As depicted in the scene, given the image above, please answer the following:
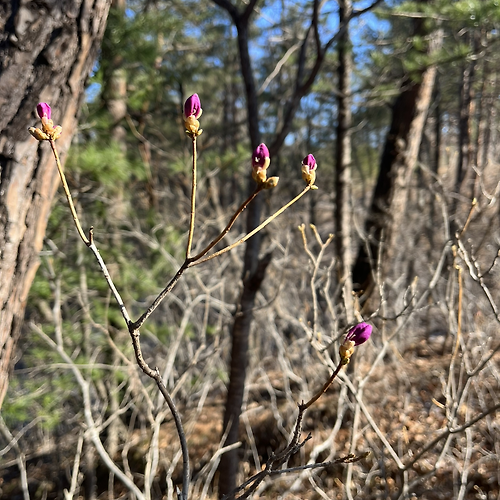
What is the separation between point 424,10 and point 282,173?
5.71 metres

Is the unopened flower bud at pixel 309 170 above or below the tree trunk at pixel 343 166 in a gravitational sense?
below

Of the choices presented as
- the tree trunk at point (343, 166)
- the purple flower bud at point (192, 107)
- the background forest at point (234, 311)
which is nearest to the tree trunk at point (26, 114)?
the purple flower bud at point (192, 107)

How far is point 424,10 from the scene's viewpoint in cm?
335

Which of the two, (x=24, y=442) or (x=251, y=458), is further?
(x=24, y=442)

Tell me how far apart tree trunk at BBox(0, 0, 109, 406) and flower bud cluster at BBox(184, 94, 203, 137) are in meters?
0.76

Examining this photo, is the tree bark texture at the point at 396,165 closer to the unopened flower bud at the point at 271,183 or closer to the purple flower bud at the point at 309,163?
the purple flower bud at the point at 309,163

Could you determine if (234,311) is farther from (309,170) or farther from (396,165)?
(396,165)

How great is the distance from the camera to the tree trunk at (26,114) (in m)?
1.14

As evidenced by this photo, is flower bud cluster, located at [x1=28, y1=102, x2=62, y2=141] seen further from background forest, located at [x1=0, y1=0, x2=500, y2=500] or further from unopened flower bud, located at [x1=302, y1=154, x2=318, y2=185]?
background forest, located at [x1=0, y1=0, x2=500, y2=500]

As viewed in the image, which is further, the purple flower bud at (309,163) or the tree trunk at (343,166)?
the tree trunk at (343,166)

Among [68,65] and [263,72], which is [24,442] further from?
[263,72]

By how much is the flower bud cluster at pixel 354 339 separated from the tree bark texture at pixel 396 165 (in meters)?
3.57

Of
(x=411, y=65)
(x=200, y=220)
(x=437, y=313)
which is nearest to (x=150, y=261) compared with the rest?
(x=200, y=220)

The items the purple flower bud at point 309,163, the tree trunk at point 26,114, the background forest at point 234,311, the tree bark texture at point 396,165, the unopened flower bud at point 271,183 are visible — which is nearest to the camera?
the unopened flower bud at point 271,183
